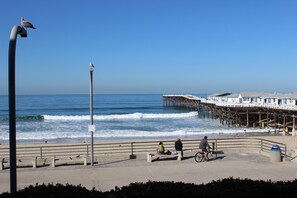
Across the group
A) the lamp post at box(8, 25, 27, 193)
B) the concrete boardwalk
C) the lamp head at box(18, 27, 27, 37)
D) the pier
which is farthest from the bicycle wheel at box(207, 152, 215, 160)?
the pier

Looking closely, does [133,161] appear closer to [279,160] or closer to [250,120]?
[279,160]

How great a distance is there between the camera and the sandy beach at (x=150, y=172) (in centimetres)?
1179

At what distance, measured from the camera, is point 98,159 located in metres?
16.3

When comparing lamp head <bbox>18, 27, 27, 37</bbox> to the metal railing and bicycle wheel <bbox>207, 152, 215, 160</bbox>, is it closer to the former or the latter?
bicycle wheel <bbox>207, 152, 215, 160</bbox>

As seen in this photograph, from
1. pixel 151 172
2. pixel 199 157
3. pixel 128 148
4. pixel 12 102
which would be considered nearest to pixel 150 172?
pixel 151 172

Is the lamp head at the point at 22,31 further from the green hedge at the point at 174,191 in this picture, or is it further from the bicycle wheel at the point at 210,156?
the bicycle wheel at the point at 210,156

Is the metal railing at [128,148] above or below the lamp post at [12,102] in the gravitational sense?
below

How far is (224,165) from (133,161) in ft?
12.8

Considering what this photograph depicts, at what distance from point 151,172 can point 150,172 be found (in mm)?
37

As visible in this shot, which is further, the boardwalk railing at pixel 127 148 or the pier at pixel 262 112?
the pier at pixel 262 112

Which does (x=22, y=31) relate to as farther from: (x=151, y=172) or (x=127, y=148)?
(x=127, y=148)

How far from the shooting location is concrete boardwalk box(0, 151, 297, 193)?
11.8 meters

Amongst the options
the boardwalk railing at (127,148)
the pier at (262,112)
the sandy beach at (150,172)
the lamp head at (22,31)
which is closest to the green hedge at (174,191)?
the lamp head at (22,31)

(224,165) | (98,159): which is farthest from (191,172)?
(98,159)
